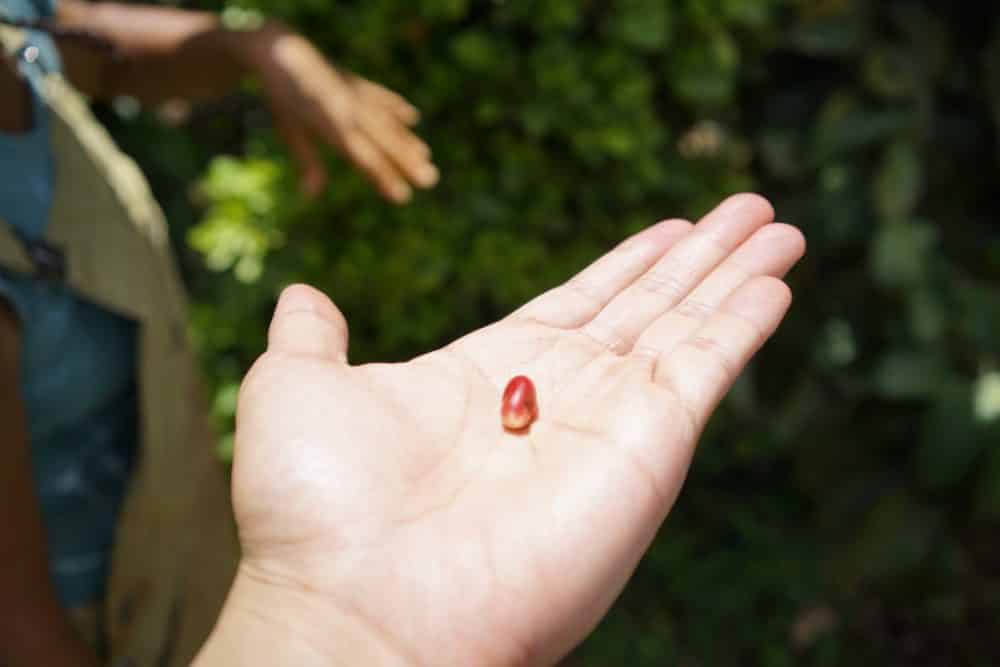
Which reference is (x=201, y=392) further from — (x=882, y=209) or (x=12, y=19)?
(x=882, y=209)

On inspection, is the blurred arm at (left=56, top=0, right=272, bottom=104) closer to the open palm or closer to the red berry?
the open palm

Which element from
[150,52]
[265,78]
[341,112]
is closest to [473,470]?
[341,112]

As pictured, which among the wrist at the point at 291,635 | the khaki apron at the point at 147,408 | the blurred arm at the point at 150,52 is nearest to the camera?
the wrist at the point at 291,635

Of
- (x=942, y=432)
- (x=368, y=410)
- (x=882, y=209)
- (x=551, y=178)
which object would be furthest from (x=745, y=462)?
(x=368, y=410)

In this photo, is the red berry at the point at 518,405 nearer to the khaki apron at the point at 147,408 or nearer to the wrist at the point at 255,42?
the khaki apron at the point at 147,408

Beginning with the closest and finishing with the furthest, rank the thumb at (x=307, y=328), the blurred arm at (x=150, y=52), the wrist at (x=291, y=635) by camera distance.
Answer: the wrist at (x=291, y=635) < the thumb at (x=307, y=328) < the blurred arm at (x=150, y=52)

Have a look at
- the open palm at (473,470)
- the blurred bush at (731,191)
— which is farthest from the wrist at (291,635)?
the blurred bush at (731,191)

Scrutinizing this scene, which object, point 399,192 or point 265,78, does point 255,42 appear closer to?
point 265,78
